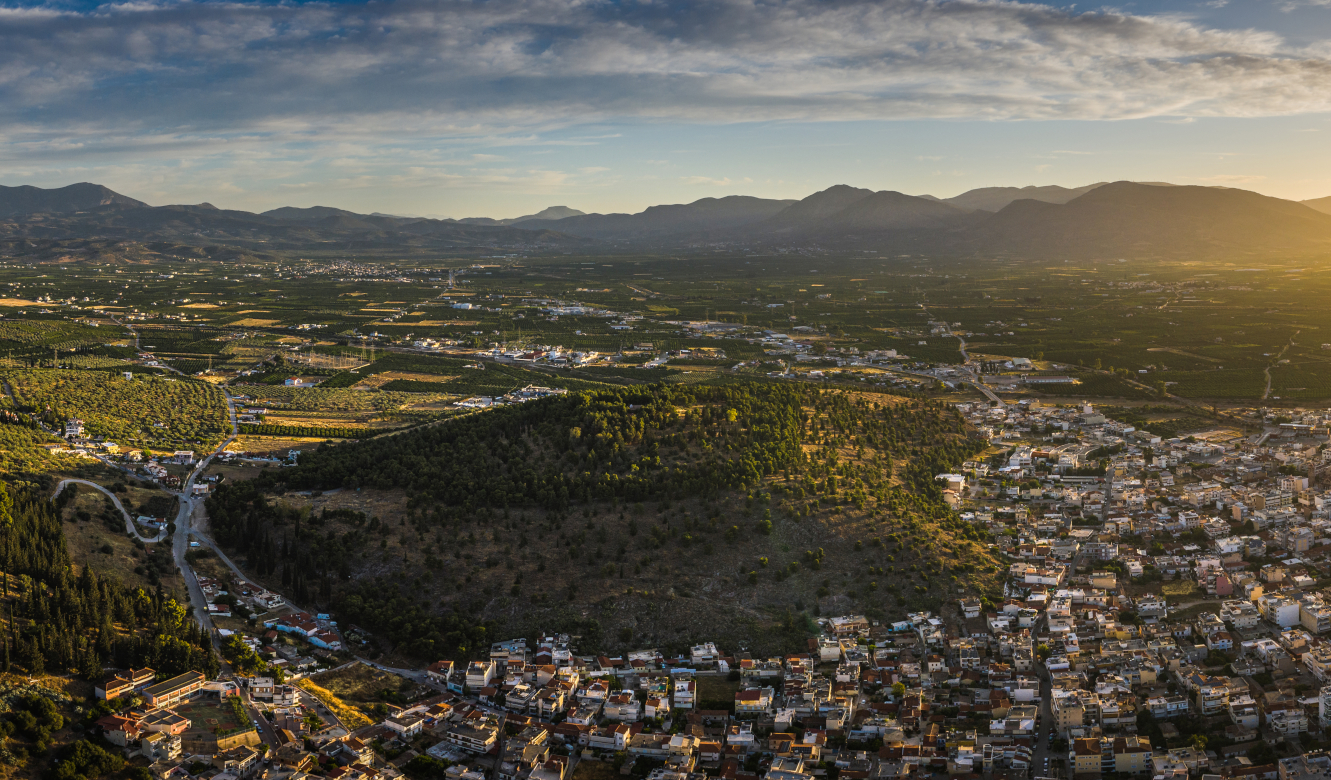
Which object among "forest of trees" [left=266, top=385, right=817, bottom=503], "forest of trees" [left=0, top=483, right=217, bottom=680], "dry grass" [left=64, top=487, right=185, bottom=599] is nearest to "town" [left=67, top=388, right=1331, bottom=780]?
"forest of trees" [left=0, top=483, right=217, bottom=680]

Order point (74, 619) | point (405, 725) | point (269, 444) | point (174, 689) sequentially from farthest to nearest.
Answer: point (269, 444), point (74, 619), point (405, 725), point (174, 689)

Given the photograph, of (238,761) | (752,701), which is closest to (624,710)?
(752,701)

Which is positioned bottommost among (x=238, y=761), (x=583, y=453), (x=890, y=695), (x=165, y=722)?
(x=890, y=695)

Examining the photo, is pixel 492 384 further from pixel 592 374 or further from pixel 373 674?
pixel 373 674

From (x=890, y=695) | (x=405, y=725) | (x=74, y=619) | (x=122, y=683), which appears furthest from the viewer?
(x=890, y=695)

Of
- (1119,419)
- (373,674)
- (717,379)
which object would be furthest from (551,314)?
(373,674)

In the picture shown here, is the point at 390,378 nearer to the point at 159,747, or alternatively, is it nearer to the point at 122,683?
the point at 122,683

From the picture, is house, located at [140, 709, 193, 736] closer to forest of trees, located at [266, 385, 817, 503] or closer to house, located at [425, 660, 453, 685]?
house, located at [425, 660, 453, 685]

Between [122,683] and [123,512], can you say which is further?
[123,512]
